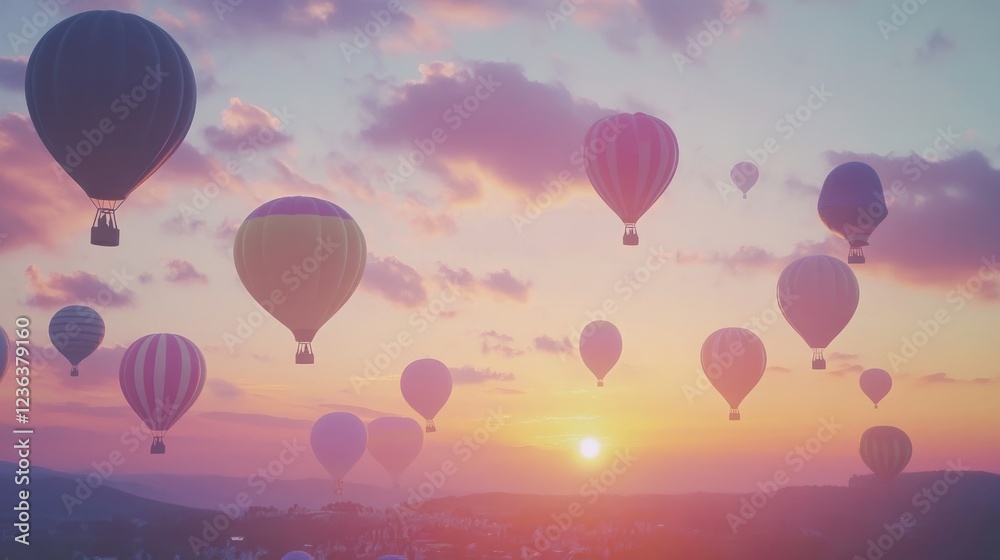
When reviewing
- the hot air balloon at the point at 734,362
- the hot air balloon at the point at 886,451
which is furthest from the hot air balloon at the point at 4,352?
the hot air balloon at the point at 886,451

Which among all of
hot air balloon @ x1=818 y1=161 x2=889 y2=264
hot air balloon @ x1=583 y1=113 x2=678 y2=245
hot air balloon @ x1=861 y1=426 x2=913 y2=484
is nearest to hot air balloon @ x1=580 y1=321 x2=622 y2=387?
hot air balloon @ x1=818 y1=161 x2=889 y2=264

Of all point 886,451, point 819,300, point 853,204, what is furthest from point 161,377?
point 886,451

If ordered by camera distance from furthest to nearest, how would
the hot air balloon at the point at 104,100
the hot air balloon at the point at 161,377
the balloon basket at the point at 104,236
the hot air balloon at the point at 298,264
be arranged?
the hot air balloon at the point at 161,377, the hot air balloon at the point at 298,264, the hot air balloon at the point at 104,100, the balloon basket at the point at 104,236

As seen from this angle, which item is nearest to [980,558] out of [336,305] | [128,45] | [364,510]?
[364,510]

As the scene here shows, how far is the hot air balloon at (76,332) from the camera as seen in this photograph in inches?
2142

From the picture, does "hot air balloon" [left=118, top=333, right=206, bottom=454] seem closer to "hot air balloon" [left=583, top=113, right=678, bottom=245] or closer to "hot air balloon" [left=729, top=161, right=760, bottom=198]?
"hot air balloon" [left=583, top=113, right=678, bottom=245]

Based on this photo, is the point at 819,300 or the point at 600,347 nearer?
the point at 819,300

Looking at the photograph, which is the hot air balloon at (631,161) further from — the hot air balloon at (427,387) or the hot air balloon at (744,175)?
the hot air balloon at (427,387)

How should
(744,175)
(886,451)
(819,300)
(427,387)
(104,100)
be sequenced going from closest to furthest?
(104,100) → (819,300) → (744,175) → (427,387) → (886,451)

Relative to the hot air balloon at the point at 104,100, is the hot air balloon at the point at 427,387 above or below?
below

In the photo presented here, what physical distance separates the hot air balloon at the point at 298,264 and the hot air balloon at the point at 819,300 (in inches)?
882

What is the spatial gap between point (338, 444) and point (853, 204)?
31601 mm

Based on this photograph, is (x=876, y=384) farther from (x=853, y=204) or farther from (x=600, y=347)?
(x=853, y=204)

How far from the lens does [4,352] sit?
5347 cm
